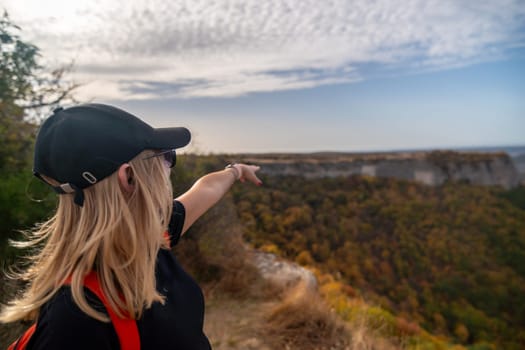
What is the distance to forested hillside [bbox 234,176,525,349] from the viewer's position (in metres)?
14.5

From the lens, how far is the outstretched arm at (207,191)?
1499mm

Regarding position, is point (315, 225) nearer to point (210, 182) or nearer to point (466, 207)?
point (466, 207)

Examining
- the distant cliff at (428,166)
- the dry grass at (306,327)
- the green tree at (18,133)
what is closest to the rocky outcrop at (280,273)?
the dry grass at (306,327)

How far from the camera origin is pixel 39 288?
854mm

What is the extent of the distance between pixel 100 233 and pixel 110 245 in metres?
0.04

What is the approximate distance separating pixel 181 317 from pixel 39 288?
39 centimetres

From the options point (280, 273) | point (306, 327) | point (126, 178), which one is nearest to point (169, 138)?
point (126, 178)

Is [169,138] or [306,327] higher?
[169,138]

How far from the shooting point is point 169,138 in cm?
102

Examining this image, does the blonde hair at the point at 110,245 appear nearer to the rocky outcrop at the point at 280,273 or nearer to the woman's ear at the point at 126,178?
the woman's ear at the point at 126,178

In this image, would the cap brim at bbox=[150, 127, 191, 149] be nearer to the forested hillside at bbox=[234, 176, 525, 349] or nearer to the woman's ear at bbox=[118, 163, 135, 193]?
the woman's ear at bbox=[118, 163, 135, 193]

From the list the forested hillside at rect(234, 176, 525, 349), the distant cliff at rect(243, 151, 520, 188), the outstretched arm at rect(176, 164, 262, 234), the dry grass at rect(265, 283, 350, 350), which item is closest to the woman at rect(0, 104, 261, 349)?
the outstretched arm at rect(176, 164, 262, 234)

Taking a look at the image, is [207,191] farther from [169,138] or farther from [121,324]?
[121,324]

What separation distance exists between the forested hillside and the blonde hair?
7741 millimetres
